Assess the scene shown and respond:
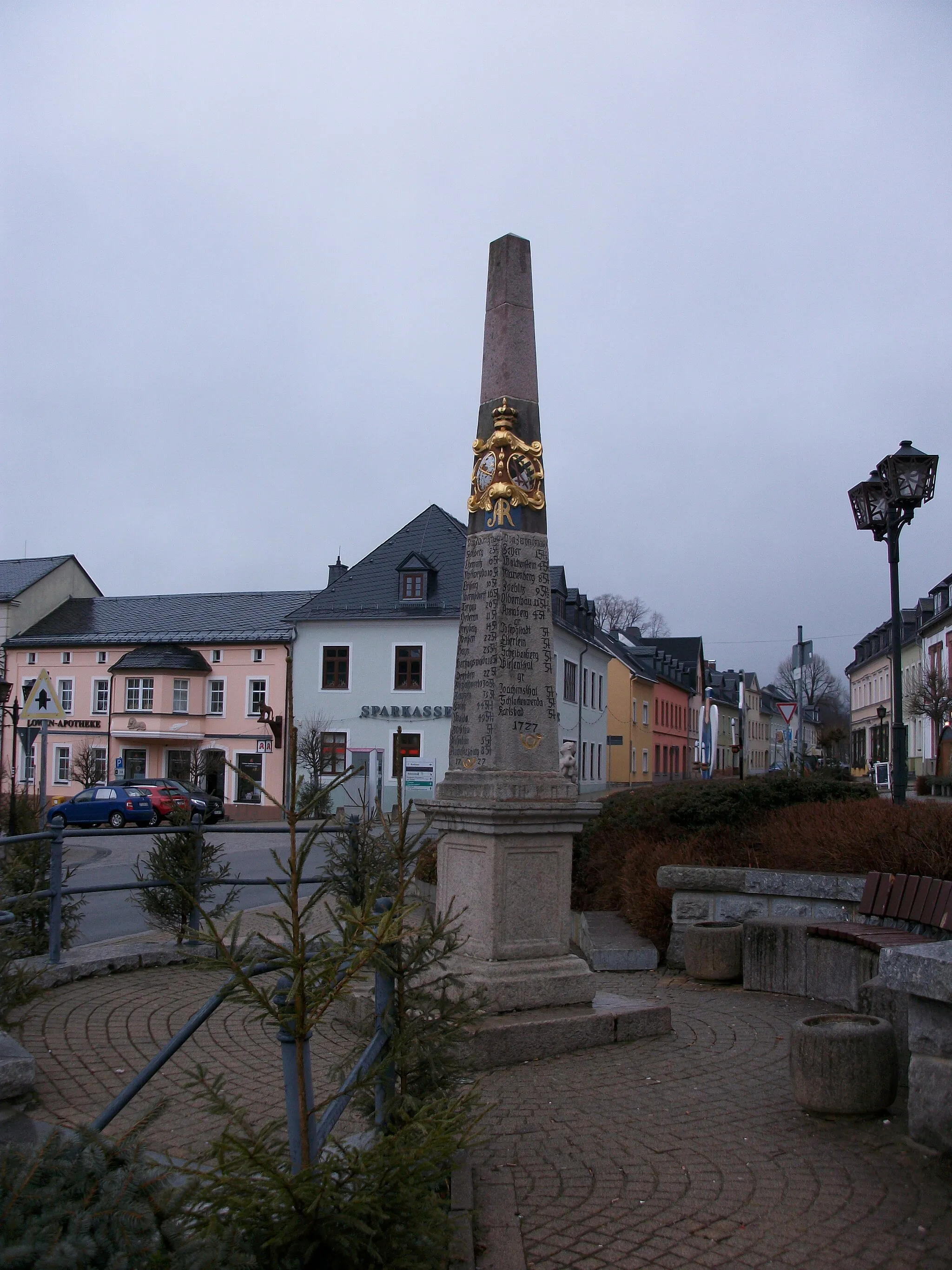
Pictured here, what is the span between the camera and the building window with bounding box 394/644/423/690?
37.7 metres

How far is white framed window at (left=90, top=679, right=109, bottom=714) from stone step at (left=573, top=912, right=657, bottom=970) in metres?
36.5

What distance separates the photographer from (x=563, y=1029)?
6.16m

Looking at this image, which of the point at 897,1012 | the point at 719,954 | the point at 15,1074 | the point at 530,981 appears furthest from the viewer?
the point at 719,954

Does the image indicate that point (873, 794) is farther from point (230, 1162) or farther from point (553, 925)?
→ point (230, 1162)

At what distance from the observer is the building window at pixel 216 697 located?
41.3m

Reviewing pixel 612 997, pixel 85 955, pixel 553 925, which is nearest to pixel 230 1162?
pixel 553 925

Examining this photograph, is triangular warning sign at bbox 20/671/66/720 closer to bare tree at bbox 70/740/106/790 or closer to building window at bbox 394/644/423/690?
building window at bbox 394/644/423/690

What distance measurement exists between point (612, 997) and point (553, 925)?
70cm

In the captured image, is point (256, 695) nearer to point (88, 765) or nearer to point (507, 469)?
point (88, 765)

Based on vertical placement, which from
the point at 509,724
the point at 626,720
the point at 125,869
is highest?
the point at 626,720

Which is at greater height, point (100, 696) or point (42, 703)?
point (100, 696)

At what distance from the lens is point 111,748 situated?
42.3 metres

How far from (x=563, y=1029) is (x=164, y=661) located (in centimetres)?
3731

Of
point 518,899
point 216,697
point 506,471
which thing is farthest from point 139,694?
point 518,899
